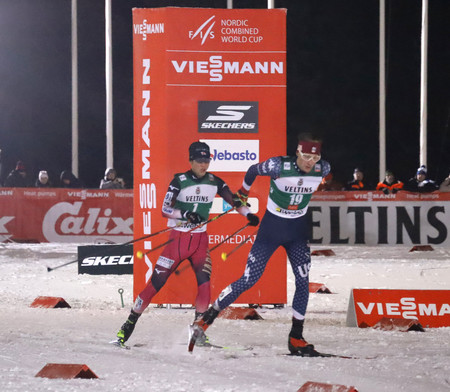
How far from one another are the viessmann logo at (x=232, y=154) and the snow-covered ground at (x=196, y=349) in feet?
5.22

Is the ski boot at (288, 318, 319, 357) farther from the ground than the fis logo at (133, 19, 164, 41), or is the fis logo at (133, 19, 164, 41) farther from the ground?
the fis logo at (133, 19, 164, 41)

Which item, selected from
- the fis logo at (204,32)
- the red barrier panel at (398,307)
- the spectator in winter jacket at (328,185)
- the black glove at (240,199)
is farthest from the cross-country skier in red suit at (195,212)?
the spectator in winter jacket at (328,185)

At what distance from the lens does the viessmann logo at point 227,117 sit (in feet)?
33.6

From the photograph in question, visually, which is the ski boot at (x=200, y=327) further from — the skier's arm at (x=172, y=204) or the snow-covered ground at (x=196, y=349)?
the skier's arm at (x=172, y=204)

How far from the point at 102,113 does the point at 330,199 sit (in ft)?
26.4

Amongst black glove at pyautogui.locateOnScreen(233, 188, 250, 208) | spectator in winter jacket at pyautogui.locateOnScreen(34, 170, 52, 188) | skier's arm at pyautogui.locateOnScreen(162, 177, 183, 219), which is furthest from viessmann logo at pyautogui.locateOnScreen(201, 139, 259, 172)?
spectator in winter jacket at pyautogui.locateOnScreen(34, 170, 52, 188)

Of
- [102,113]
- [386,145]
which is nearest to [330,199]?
[386,145]

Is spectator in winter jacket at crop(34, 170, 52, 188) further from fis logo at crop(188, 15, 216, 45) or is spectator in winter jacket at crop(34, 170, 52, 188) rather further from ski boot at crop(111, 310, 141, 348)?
ski boot at crop(111, 310, 141, 348)

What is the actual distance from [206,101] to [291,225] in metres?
2.75

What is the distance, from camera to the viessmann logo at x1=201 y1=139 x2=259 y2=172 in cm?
1019

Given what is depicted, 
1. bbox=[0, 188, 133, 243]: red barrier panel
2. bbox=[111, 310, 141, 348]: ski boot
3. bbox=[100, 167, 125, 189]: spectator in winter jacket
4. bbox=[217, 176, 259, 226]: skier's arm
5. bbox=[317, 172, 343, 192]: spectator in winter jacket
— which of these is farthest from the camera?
bbox=[100, 167, 125, 189]: spectator in winter jacket

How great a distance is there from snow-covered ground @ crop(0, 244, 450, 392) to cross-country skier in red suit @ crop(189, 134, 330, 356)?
14.9 inches

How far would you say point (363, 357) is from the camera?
7473 millimetres

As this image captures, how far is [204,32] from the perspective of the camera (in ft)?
33.3
